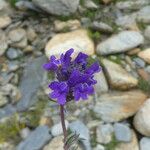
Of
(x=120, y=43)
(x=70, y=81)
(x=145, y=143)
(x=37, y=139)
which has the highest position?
(x=70, y=81)

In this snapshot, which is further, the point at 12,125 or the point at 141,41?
the point at 141,41

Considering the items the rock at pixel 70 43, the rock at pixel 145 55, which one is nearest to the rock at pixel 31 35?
the rock at pixel 70 43

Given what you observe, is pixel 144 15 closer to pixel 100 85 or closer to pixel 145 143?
pixel 100 85

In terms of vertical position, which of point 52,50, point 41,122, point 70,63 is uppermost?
point 70,63

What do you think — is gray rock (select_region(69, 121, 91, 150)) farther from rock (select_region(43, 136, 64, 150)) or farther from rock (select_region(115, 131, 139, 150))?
rock (select_region(115, 131, 139, 150))

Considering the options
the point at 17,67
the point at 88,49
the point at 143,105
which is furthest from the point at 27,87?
the point at 143,105

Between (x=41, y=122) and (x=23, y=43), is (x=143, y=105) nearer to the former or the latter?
(x=41, y=122)

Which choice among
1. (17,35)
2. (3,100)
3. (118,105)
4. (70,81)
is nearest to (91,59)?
(118,105)
